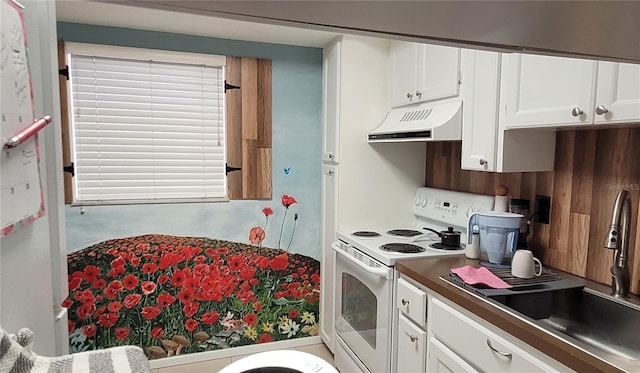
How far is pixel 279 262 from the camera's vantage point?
2924mm

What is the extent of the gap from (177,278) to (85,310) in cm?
57

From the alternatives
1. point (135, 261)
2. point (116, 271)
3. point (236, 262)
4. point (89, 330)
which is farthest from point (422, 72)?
point (89, 330)

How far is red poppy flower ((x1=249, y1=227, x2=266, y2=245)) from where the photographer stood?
2.86 m

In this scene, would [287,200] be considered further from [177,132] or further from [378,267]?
[378,267]

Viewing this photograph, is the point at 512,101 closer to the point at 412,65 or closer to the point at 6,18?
the point at 412,65

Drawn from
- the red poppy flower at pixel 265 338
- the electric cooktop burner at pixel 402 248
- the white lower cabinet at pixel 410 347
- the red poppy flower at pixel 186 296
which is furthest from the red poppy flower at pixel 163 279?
the white lower cabinet at pixel 410 347

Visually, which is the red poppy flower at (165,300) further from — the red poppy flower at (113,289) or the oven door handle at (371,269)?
the oven door handle at (371,269)

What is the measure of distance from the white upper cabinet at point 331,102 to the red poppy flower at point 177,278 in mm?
Answer: 1261

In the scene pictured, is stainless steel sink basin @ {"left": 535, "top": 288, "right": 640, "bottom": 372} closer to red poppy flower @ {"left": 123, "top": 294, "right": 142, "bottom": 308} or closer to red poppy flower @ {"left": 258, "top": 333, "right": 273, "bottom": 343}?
red poppy flower @ {"left": 258, "top": 333, "right": 273, "bottom": 343}

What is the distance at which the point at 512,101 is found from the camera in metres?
1.67

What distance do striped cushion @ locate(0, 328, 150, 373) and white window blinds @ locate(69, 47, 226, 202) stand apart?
1.80 m

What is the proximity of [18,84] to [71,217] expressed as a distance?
1.82 metres

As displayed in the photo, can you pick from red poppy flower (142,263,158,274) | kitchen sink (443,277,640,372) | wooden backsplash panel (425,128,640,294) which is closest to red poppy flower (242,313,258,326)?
red poppy flower (142,263,158,274)

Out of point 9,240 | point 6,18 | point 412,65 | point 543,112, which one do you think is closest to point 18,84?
point 6,18
